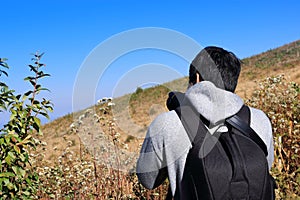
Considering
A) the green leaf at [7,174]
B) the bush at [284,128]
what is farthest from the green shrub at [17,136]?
the bush at [284,128]

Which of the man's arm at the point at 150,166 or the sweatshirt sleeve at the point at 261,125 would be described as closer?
the man's arm at the point at 150,166

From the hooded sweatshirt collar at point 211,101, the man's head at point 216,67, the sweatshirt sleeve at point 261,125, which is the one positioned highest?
the man's head at point 216,67

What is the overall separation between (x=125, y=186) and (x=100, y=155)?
1.32 ft

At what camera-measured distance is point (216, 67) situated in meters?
2.04

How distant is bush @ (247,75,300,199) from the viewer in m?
4.29

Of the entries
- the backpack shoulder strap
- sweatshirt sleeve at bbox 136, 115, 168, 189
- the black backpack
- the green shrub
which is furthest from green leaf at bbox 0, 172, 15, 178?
the backpack shoulder strap

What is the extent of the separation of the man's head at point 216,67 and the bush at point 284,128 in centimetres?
238

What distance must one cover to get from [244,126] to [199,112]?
279 mm

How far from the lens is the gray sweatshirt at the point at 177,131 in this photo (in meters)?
1.90

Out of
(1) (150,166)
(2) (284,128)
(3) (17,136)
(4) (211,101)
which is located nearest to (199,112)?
(4) (211,101)

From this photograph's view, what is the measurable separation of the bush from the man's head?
238 centimetres

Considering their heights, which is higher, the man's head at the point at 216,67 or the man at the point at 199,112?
the man's head at the point at 216,67

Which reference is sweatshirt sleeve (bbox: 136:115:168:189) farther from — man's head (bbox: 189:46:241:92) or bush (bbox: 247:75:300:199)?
bush (bbox: 247:75:300:199)

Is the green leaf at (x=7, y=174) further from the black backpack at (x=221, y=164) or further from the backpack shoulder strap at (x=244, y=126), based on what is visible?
the backpack shoulder strap at (x=244, y=126)
